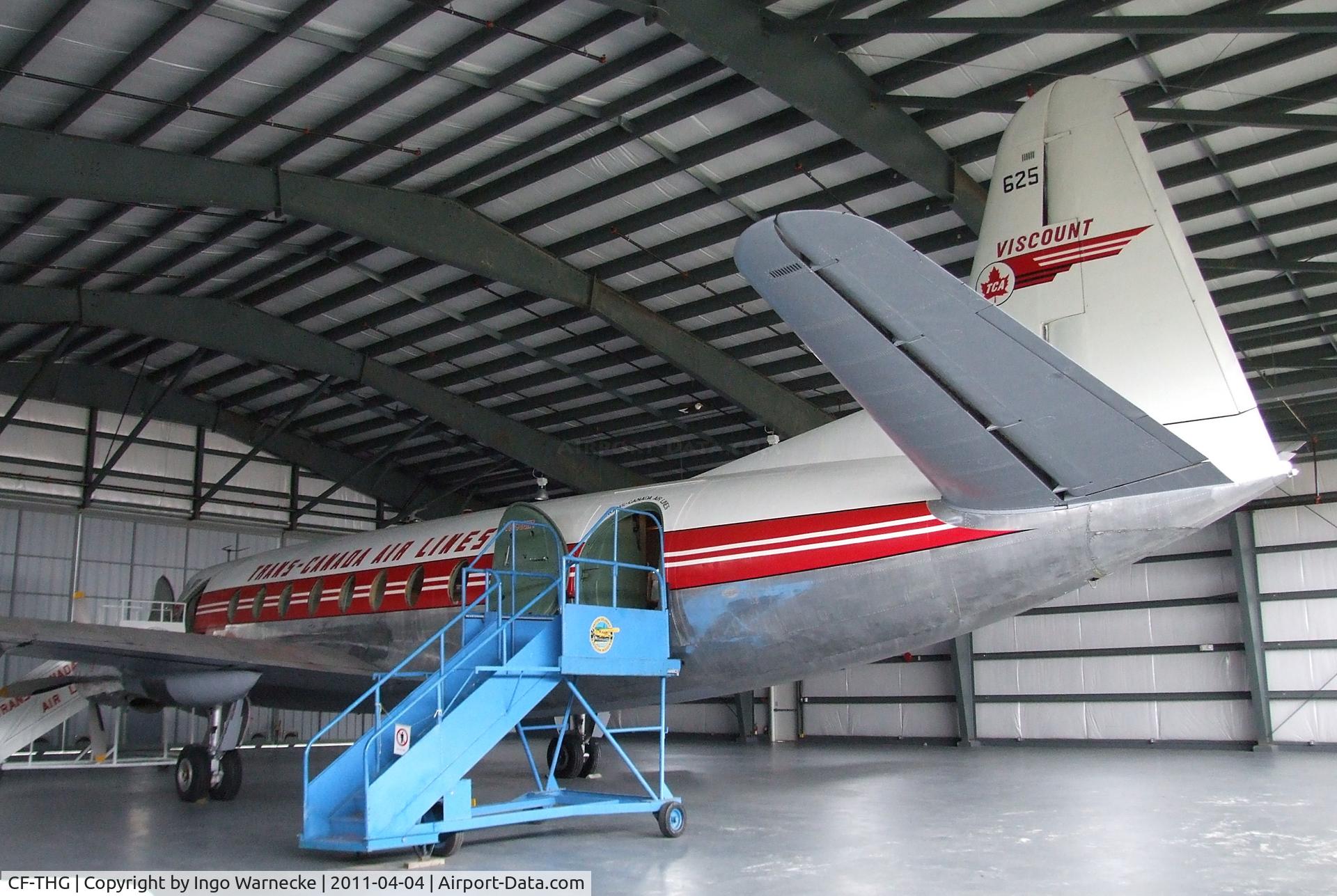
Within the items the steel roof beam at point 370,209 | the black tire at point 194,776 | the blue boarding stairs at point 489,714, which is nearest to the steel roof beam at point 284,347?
the steel roof beam at point 370,209

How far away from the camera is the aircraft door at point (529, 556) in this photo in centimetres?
1345

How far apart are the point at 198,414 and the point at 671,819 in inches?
1015

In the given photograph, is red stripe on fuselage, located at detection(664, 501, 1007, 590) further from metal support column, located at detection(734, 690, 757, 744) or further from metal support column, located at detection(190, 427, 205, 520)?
metal support column, located at detection(190, 427, 205, 520)

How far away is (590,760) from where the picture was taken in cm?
1894

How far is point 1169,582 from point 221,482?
26.7 meters

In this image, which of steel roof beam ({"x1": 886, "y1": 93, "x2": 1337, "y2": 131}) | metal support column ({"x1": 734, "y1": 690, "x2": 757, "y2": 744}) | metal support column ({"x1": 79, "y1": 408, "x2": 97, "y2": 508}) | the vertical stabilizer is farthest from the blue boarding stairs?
metal support column ({"x1": 79, "y1": 408, "x2": 97, "y2": 508})

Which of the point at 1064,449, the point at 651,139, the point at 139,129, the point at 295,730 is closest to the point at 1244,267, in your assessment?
the point at 651,139

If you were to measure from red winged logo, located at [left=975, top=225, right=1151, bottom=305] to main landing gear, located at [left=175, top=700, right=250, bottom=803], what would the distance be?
37.7ft

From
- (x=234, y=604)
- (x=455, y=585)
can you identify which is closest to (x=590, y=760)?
(x=455, y=585)

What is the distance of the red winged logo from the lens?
952 centimetres

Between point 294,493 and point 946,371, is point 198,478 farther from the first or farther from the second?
point 946,371

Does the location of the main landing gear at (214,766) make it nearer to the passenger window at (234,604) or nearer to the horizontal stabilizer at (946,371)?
the passenger window at (234,604)

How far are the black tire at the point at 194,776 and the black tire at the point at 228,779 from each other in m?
0.14

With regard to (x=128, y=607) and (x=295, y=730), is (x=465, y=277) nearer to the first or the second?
(x=128, y=607)
